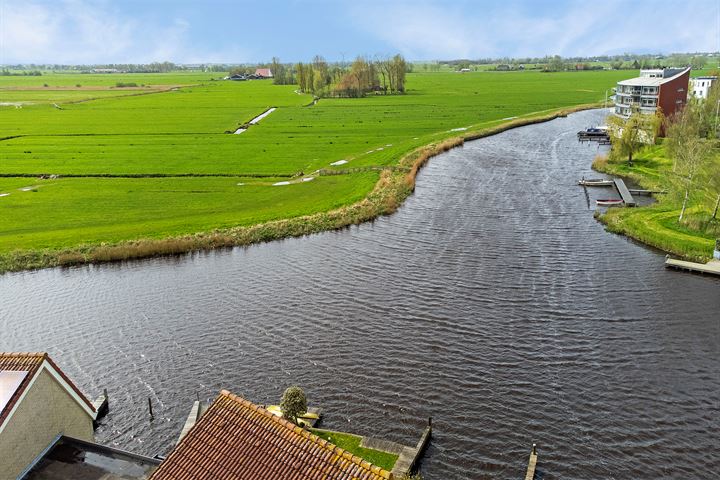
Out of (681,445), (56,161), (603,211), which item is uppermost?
(56,161)

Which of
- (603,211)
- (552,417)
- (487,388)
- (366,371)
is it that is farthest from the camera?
(603,211)

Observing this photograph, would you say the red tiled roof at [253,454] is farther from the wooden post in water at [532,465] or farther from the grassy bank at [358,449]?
the wooden post in water at [532,465]

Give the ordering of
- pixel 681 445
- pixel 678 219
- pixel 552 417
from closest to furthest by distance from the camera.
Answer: pixel 681 445, pixel 552 417, pixel 678 219

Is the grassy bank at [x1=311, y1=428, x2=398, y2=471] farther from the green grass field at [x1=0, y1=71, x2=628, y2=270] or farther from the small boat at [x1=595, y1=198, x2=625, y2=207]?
the small boat at [x1=595, y1=198, x2=625, y2=207]

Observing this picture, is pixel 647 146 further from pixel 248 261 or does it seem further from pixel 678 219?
pixel 248 261

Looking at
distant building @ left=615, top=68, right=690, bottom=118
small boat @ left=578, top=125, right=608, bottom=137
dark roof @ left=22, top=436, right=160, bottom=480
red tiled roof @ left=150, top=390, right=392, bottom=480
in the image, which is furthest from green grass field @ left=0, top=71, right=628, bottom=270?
red tiled roof @ left=150, top=390, right=392, bottom=480

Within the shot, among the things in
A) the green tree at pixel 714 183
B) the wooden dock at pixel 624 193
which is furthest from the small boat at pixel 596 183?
the green tree at pixel 714 183

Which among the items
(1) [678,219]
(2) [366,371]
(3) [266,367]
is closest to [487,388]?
(2) [366,371]

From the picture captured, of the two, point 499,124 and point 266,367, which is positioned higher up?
point 499,124

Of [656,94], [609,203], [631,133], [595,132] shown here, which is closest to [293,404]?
[609,203]
